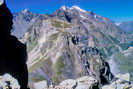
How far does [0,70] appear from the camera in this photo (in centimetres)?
3862

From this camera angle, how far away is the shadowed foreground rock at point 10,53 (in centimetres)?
4266

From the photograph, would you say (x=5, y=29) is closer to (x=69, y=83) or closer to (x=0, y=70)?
(x=0, y=70)

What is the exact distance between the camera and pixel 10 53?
46.1 meters

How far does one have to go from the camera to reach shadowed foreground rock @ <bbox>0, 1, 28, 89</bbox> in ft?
140

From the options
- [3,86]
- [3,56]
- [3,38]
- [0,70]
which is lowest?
[3,86]

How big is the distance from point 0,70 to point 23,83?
10.5 m

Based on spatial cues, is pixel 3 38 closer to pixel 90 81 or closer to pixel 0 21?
pixel 0 21

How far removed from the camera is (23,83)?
48.4 metres

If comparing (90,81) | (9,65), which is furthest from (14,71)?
(90,81)

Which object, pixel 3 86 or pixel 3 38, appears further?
pixel 3 38

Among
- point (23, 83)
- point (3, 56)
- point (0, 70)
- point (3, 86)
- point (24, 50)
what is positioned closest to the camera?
point (3, 86)

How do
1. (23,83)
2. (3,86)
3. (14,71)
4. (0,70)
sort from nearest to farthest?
(3,86) < (0,70) < (14,71) < (23,83)

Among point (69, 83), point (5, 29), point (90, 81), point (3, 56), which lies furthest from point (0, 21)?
point (90, 81)

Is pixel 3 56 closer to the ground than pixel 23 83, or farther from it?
farther from it
